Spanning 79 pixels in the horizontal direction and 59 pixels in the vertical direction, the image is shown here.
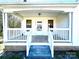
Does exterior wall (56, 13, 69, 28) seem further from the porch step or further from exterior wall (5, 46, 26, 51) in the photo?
exterior wall (5, 46, 26, 51)

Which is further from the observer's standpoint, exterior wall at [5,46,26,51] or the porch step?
exterior wall at [5,46,26,51]

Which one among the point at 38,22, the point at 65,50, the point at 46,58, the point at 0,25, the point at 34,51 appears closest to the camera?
the point at 46,58

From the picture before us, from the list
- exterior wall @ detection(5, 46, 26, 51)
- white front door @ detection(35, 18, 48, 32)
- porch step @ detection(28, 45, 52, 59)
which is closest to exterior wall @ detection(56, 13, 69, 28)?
white front door @ detection(35, 18, 48, 32)

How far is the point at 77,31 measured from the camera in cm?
1391

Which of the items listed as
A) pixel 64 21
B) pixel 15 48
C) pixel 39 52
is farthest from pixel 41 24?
pixel 39 52

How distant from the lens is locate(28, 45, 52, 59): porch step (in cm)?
1183

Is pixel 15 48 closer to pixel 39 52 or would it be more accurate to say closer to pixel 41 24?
pixel 39 52

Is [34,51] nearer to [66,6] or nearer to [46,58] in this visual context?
[46,58]

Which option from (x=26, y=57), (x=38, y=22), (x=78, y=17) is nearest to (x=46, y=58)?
(x=26, y=57)

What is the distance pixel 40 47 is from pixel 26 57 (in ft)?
6.23

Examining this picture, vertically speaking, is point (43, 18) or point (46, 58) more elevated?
point (43, 18)

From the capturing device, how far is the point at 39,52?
491 inches

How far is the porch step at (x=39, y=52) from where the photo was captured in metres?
11.8

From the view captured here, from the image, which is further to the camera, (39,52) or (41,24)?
(41,24)
